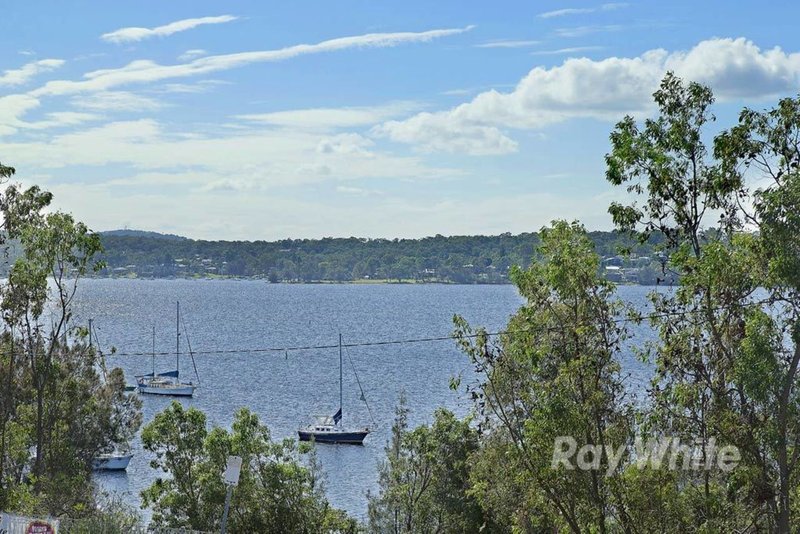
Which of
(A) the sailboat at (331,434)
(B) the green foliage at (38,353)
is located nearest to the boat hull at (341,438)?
(A) the sailboat at (331,434)

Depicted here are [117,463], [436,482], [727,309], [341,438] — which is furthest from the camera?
[341,438]

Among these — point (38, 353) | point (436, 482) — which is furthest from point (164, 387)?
point (38, 353)

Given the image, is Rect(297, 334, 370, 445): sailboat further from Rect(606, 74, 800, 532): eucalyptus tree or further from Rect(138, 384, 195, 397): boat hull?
Rect(606, 74, 800, 532): eucalyptus tree

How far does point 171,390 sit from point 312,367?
22.4 meters

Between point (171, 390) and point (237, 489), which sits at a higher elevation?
point (237, 489)

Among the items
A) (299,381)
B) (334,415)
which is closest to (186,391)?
(299,381)

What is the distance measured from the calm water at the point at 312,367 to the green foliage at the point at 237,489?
18.5ft

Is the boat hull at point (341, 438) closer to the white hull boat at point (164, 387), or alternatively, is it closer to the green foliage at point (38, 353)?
the white hull boat at point (164, 387)

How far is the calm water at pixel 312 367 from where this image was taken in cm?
6512

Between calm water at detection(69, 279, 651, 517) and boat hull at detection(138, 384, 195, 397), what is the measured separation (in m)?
0.89

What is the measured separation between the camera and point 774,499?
48.9ft

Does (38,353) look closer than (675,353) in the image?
No

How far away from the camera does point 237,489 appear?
29125 millimetres

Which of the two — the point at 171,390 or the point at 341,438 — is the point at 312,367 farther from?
the point at 341,438
